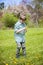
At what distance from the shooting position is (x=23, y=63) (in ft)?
22.2

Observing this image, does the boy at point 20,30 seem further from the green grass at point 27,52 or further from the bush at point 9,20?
the bush at point 9,20

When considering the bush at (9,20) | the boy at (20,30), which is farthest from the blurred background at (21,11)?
the boy at (20,30)

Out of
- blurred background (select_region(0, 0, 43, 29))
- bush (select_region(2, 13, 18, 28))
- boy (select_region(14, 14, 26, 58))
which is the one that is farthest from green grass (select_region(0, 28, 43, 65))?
bush (select_region(2, 13, 18, 28))

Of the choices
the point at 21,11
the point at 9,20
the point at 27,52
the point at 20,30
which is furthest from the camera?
the point at 21,11

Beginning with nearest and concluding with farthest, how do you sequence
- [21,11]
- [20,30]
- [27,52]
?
[20,30]
[27,52]
[21,11]

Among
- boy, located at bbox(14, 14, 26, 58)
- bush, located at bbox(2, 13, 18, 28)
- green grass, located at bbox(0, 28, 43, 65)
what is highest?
boy, located at bbox(14, 14, 26, 58)

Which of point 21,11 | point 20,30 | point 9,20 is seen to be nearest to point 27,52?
point 20,30

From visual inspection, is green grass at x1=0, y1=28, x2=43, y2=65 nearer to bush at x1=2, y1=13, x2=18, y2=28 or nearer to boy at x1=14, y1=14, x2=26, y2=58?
boy at x1=14, y1=14, x2=26, y2=58

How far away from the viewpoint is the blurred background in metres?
26.0

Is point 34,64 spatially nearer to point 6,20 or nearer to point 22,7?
point 6,20

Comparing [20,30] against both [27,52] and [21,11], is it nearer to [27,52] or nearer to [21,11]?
[27,52]

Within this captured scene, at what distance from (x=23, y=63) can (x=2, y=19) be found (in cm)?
2023

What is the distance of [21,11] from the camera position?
2712 cm

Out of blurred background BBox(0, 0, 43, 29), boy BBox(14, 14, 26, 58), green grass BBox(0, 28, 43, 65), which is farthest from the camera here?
blurred background BBox(0, 0, 43, 29)
